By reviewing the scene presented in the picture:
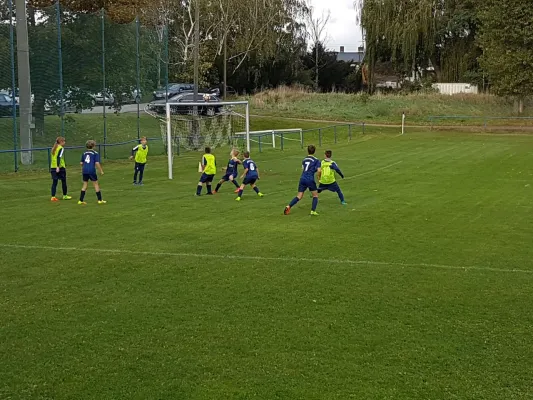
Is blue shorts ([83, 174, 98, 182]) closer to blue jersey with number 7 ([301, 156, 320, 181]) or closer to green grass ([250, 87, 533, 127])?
blue jersey with number 7 ([301, 156, 320, 181])

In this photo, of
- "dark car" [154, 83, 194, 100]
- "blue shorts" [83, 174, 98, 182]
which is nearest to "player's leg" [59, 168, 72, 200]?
"blue shorts" [83, 174, 98, 182]

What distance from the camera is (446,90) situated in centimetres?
5641

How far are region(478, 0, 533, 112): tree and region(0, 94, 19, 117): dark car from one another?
110 ft

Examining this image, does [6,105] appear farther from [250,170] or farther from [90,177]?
[250,170]

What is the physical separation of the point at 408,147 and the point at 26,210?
22.1m

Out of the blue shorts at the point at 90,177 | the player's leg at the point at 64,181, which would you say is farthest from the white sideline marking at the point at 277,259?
the player's leg at the point at 64,181

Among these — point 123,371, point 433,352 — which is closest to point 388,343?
point 433,352

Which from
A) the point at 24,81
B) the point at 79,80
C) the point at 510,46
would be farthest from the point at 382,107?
the point at 24,81

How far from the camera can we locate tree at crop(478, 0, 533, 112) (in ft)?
146

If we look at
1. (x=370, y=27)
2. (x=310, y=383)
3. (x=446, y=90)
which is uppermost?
(x=370, y=27)

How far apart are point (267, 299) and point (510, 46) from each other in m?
42.5

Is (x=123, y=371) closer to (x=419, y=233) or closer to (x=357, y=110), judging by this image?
(x=419, y=233)

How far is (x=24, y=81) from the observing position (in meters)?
24.8

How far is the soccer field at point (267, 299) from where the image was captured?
6.33 metres
